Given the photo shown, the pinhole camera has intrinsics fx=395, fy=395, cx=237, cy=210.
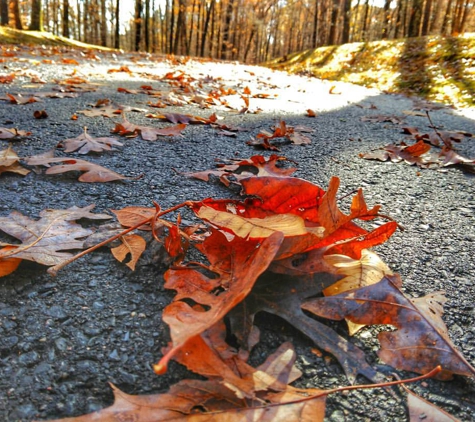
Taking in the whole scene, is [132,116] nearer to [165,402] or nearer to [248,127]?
[248,127]

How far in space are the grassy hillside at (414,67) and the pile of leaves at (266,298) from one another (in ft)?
20.3

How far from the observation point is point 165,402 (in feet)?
2.02

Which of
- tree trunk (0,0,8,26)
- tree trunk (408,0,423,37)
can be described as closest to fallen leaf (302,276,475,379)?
tree trunk (408,0,423,37)

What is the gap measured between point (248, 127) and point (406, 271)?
2.00 meters

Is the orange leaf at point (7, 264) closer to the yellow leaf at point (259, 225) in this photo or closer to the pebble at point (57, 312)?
the pebble at point (57, 312)

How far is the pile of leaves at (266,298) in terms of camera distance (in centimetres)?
61

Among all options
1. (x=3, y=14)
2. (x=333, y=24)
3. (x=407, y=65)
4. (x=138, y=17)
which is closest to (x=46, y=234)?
(x=407, y=65)

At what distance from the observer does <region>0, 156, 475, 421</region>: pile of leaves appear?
24.2 inches

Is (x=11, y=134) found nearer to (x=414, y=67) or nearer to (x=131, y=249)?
(x=131, y=249)

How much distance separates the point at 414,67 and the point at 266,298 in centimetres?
951

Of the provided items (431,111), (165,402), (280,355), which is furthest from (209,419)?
(431,111)

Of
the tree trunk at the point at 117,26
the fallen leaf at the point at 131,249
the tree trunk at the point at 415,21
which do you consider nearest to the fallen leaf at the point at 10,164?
the fallen leaf at the point at 131,249

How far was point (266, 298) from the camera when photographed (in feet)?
2.69

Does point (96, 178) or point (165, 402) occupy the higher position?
point (96, 178)
